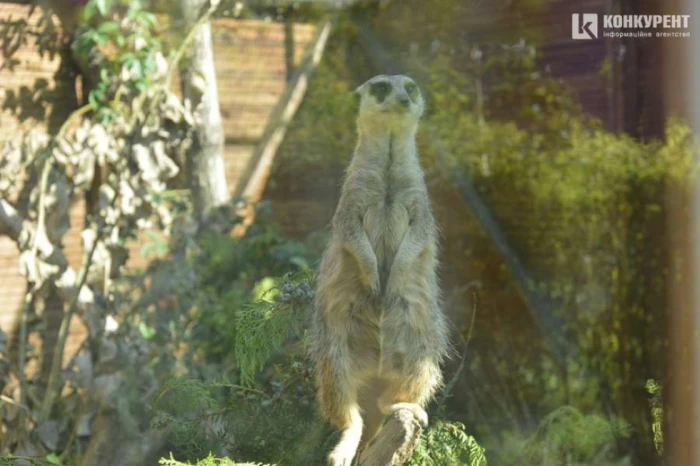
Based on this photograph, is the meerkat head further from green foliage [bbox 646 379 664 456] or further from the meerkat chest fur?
green foliage [bbox 646 379 664 456]

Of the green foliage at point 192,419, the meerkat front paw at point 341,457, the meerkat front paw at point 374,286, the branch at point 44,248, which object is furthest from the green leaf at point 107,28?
the meerkat front paw at point 341,457

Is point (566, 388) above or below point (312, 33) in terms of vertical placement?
below

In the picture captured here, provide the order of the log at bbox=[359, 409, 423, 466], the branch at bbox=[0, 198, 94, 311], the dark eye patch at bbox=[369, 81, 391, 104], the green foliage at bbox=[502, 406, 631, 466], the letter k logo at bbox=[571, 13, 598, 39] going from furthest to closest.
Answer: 1. the branch at bbox=[0, 198, 94, 311]
2. the letter k logo at bbox=[571, 13, 598, 39]
3. the green foliage at bbox=[502, 406, 631, 466]
4. the dark eye patch at bbox=[369, 81, 391, 104]
5. the log at bbox=[359, 409, 423, 466]

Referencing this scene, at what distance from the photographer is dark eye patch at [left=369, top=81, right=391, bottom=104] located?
2.53 metres

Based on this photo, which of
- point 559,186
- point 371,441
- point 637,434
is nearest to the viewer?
point 371,441

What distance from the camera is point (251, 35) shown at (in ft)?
15.5

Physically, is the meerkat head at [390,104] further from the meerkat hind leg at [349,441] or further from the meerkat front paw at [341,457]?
the meerkat front paw at [341,457]

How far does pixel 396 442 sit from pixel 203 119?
2.74 meters

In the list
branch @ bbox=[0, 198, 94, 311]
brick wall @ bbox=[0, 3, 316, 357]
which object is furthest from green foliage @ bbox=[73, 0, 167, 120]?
branch @ bbox=[0, 198, 94, 311]

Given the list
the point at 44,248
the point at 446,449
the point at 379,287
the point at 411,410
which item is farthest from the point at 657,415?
the point at 44,248

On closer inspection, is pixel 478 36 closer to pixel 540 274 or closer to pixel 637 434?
pixel 540 274

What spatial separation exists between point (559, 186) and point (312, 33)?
5.28ft

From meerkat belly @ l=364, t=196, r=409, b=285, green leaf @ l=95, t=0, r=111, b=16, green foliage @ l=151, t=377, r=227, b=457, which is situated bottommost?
green foliage @ l=151, t=377, r=227, b=457

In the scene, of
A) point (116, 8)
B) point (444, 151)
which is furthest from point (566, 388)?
point (116, 8)
